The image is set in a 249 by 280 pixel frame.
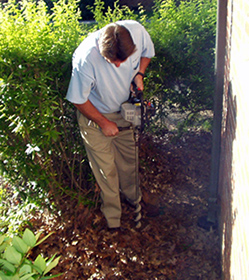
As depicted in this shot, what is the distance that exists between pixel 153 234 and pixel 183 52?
7.37 feet

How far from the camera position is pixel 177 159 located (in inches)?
197

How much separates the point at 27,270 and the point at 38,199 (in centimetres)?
180

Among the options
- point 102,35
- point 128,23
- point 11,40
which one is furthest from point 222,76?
point 11,40

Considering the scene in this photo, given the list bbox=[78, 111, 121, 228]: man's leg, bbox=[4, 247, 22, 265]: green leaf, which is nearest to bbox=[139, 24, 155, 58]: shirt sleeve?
bbox=[78, 111, 121, 228]: man's leg

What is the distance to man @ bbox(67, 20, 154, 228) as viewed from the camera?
9.77 feet

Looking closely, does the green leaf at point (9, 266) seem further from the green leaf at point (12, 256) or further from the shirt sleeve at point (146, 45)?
the shirt sleeve at point (146, 45)

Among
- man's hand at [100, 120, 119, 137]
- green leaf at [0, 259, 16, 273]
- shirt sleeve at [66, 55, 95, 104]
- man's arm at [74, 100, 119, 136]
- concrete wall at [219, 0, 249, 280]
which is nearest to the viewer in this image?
concrete wall at [219, 0, 249, 280]

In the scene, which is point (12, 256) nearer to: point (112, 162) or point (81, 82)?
point (81, 82)

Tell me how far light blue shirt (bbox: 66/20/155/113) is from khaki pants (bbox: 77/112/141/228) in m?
0.22

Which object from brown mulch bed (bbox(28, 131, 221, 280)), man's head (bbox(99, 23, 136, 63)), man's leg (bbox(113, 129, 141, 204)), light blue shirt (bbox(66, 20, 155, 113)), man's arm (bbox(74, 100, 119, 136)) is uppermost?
man's head (bbox(99, 23, 136, 63))

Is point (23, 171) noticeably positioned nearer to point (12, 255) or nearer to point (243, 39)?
point (12, 255)

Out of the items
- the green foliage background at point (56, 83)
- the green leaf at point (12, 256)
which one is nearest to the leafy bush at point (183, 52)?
the green foliage background at point (56, 83)

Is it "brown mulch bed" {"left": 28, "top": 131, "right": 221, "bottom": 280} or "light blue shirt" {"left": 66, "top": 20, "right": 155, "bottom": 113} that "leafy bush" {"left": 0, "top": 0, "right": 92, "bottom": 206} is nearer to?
"light blue shirt" {"left": 66, "top": 20, "right": 155, "bottom": 113}

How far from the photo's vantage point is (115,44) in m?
2.90
